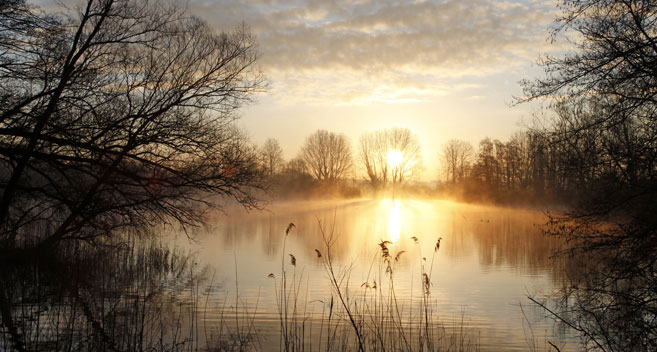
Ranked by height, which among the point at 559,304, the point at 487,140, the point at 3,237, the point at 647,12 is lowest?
the point at 559,304

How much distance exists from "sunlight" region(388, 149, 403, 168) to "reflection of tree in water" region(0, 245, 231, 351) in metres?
52.6

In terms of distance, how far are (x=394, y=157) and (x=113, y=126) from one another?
184 feet

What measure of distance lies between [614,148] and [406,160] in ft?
190

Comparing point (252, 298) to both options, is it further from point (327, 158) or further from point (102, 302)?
point (327, 158)

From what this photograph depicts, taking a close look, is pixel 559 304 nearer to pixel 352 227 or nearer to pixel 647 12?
pixel 647 12

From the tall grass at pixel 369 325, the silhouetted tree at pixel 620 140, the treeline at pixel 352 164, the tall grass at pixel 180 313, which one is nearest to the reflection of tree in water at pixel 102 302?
the tall grass at pixel 180 313

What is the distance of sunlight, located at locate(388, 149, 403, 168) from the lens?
2549 inches

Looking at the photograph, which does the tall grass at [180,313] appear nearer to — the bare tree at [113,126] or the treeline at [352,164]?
the bare tree at [113,126]

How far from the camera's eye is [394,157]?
6494cm

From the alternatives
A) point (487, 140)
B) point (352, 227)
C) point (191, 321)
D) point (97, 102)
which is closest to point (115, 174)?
point (97, 102)

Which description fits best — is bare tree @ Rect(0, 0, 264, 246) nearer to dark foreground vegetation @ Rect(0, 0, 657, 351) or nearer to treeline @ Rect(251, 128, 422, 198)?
dark foreground vegetation @ Rect(0, 0, 657, 351)

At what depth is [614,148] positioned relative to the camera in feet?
24.3

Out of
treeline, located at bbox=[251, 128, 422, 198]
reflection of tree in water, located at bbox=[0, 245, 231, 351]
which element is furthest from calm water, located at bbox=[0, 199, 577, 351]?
treeline, located at bbox=[251, 128, 422, 198]

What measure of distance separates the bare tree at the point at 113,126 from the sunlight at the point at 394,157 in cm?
5329
